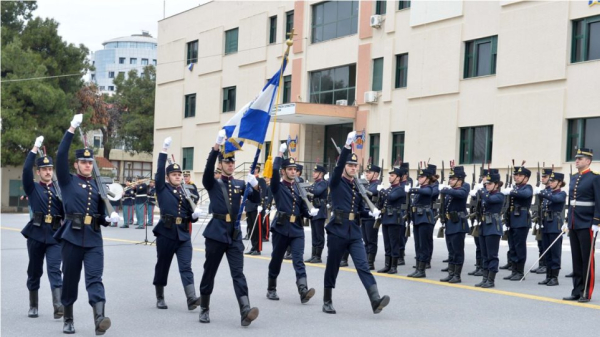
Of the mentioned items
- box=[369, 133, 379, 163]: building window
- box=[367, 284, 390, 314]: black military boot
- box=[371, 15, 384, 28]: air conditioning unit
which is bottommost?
box=[367, 284, 390, 314]: black military boot

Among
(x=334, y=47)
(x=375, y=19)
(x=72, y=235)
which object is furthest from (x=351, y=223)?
(x=334, y=47)

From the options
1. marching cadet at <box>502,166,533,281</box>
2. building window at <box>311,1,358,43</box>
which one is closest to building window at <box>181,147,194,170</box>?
building window at <box>311,1,358,43</box>

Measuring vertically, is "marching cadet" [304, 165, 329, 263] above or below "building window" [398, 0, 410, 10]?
below

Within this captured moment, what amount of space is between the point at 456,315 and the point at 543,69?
19911 millimetres

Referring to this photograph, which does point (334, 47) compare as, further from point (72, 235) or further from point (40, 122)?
point (72, 235)

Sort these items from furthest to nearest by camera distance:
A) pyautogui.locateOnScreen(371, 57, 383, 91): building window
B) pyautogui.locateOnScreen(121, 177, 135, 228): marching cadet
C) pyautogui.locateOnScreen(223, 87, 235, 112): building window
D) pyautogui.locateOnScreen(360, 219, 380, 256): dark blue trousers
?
pyautogui.locateOnScreen(223, 87, 235, 112): building window
pyautogui.locateOnScreen(371, 57, 383, 91): building window
pyautogui.locateOnScreen(121, 177, 135, 228): marching cadet
pyautogui.locateOnScreen(360, 219, 380, 256): dark blue trousers

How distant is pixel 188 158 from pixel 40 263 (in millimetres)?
38545

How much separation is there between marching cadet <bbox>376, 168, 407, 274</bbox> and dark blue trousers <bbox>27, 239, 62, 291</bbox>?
6.65 meters

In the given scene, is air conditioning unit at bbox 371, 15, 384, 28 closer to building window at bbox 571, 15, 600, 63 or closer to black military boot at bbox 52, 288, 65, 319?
building window at bbox 571, 15, 600, 63

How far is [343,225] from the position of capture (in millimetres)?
10203

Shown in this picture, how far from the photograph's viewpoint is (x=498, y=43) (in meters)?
29.5

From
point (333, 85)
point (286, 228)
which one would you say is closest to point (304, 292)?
point (286, 228)

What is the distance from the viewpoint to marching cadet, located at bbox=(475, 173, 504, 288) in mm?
12695

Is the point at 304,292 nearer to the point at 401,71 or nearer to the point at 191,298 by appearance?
the point at 191,298
